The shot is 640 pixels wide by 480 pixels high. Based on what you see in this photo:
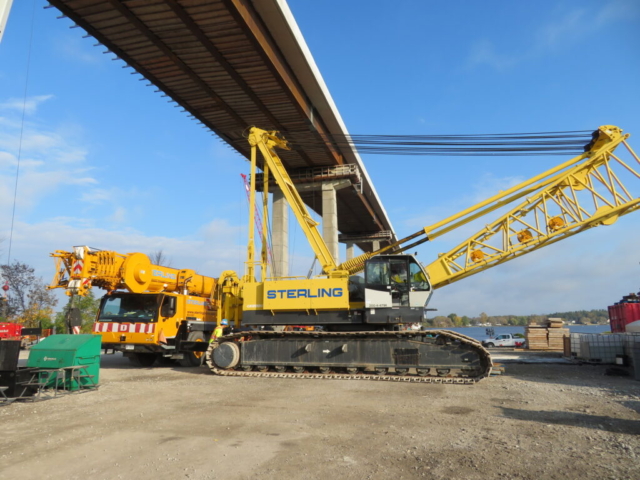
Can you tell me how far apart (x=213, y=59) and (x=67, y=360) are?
11436mm

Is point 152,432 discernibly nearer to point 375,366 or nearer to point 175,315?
point 375,366

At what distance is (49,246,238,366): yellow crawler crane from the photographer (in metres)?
12.6

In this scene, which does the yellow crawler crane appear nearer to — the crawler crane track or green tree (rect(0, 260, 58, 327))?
the crawler crane track

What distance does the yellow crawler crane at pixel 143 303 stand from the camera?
12.6 metres

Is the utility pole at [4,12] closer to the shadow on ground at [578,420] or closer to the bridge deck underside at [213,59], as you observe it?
the bridge deck underside at [213,59]

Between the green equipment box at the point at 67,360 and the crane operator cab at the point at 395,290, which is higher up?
the crane operator cab at the point at 395,290

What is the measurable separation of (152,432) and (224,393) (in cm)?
356

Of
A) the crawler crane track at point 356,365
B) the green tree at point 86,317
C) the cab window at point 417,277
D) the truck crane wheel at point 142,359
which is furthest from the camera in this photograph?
the green tree at point 86,317

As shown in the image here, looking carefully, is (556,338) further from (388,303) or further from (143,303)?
(143,303)

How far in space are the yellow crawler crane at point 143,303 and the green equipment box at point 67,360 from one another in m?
2.79

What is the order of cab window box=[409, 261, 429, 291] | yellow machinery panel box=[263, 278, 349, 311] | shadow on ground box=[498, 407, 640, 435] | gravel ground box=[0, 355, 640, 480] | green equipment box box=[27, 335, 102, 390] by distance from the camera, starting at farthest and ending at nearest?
yellow machinery panel box=[263, 278, 349, 311] < cab window box=[409, 261, 429, 291] < green equipment box box=[27, 335, 102, 390] < shadow on ground box=[498, 407, 640, 435] < gravel ground box=[0, 355, 640, 480]

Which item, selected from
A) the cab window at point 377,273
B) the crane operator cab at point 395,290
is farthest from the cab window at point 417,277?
the cab window at point 377,273

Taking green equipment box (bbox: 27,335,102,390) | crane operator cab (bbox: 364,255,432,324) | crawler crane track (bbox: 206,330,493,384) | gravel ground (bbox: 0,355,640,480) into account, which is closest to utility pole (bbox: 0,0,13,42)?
gravel ground (bbox: 0,355,640,480)

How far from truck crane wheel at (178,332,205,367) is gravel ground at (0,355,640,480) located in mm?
5089
